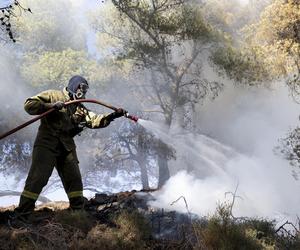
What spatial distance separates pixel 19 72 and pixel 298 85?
8.66 metres

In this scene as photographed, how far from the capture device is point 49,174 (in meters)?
4.68

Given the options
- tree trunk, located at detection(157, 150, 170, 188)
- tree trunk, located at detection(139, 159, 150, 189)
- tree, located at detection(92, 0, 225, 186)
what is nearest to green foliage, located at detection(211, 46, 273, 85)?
tree, located at detection(92, 0, 225, 186)

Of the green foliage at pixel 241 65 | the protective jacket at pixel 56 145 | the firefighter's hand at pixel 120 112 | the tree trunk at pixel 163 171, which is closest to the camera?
the protective jacket at pixel 56 145

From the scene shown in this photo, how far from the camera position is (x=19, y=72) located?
46.5 feet

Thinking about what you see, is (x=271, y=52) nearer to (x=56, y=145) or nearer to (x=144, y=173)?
(x=56, y=145)

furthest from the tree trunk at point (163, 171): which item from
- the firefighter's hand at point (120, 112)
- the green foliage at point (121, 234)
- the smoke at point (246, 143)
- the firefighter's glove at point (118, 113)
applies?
the green foliage at point (121, 234)

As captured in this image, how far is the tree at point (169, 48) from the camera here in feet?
39.4

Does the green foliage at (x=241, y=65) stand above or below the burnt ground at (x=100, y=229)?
above

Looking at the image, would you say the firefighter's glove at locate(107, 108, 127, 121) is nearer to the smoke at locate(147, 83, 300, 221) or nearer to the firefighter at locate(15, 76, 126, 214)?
the firefighter at locate(15, 76, 126, 214)

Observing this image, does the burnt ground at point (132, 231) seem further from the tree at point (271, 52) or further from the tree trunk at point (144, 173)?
the tree trunk at point (144, 173)


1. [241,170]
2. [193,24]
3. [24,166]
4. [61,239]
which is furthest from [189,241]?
[24,166]

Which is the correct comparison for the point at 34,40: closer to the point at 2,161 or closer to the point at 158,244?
the point at 2,161

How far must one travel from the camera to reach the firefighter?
4.51m

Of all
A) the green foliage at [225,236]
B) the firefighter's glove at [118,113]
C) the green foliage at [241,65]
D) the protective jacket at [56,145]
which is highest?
the green foliage at [241,65]
